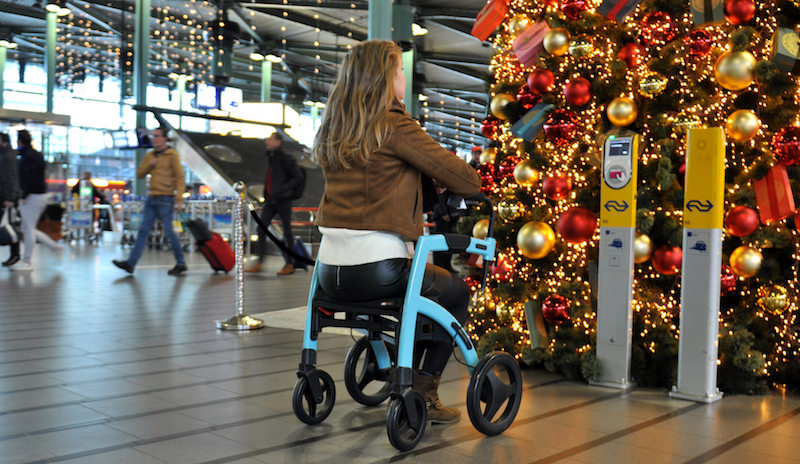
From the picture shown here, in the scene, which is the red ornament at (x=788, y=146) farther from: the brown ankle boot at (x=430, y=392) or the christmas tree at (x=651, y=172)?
the brown ankle boot at (x=430, y=392)

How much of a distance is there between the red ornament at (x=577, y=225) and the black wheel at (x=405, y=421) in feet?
5.00

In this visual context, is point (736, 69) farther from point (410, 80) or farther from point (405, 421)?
point (410, 80)

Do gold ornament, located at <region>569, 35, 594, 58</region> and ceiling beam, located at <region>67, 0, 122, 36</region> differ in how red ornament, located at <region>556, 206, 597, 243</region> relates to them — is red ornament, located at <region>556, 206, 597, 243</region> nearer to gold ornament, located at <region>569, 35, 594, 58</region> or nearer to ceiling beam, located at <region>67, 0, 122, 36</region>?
gold ornament, located at <region>569, 35, 594, 58</region>

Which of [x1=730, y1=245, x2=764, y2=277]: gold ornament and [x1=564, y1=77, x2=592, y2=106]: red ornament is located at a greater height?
[x1=564, y1=77, x2=592, y2=106]: red ornament

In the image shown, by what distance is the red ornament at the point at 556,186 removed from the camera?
382cm

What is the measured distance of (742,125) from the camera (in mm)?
3430

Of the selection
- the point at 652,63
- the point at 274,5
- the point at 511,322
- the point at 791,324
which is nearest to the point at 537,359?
the point at 511,322

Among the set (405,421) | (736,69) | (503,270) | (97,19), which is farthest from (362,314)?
(97,19)

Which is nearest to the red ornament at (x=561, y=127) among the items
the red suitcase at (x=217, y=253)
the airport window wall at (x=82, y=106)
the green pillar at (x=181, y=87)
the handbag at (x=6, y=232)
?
the red suitcase at (x=217, y=253)

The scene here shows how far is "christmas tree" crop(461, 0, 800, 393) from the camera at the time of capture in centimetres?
346

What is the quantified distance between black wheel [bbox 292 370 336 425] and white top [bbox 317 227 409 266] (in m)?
0.50

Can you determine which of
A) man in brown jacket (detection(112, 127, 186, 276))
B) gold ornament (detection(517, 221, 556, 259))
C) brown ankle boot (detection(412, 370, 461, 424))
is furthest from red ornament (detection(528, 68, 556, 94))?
man in brown jacket (detection(112, 127, 186, 276))

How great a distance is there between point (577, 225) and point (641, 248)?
0.32 metres

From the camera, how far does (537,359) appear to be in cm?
377
